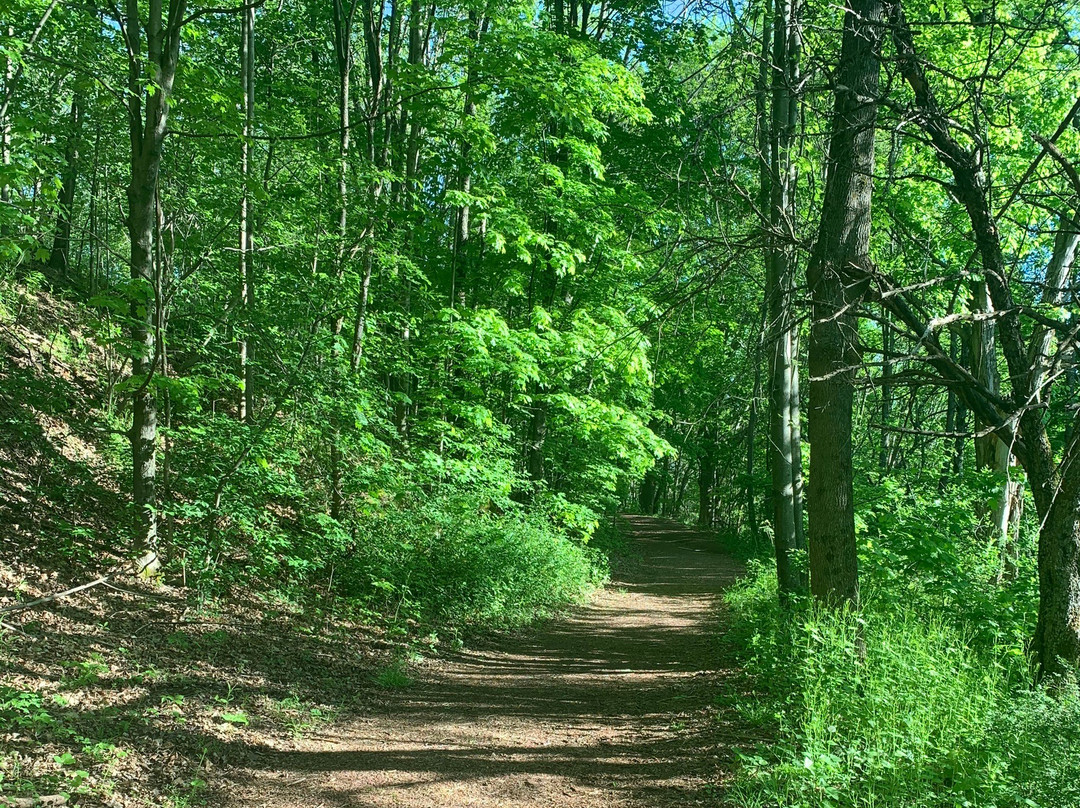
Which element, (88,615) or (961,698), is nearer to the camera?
(961,698)

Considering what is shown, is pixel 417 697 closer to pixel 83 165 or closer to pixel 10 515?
pixel 10 515

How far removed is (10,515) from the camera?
6.61 m

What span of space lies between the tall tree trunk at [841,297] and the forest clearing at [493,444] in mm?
38

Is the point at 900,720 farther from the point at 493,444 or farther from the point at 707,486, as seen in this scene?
the point at 707,486

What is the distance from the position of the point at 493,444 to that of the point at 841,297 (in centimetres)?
776

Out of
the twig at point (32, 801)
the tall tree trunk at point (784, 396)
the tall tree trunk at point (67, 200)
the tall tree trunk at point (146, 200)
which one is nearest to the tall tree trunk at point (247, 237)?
the tall tree trunk at point (146, 200)

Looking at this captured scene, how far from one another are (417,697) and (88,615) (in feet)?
9.36

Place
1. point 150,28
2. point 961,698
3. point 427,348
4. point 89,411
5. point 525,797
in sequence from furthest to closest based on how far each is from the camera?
point 427,348 < point 89,411 < point 150,28 < point 961,698 < point 525,797

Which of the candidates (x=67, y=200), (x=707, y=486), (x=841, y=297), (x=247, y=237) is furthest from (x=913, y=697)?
(x=707, y=486)

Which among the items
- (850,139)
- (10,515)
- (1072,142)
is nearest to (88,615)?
(10,515)

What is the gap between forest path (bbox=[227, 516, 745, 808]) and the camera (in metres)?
4.53

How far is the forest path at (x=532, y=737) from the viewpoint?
4.53 m

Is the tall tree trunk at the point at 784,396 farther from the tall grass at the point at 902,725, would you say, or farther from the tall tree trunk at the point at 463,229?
→ the tall tree trunk at the point at 463,229

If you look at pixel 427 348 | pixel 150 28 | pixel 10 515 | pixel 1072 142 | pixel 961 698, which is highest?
pixel 1072 142
